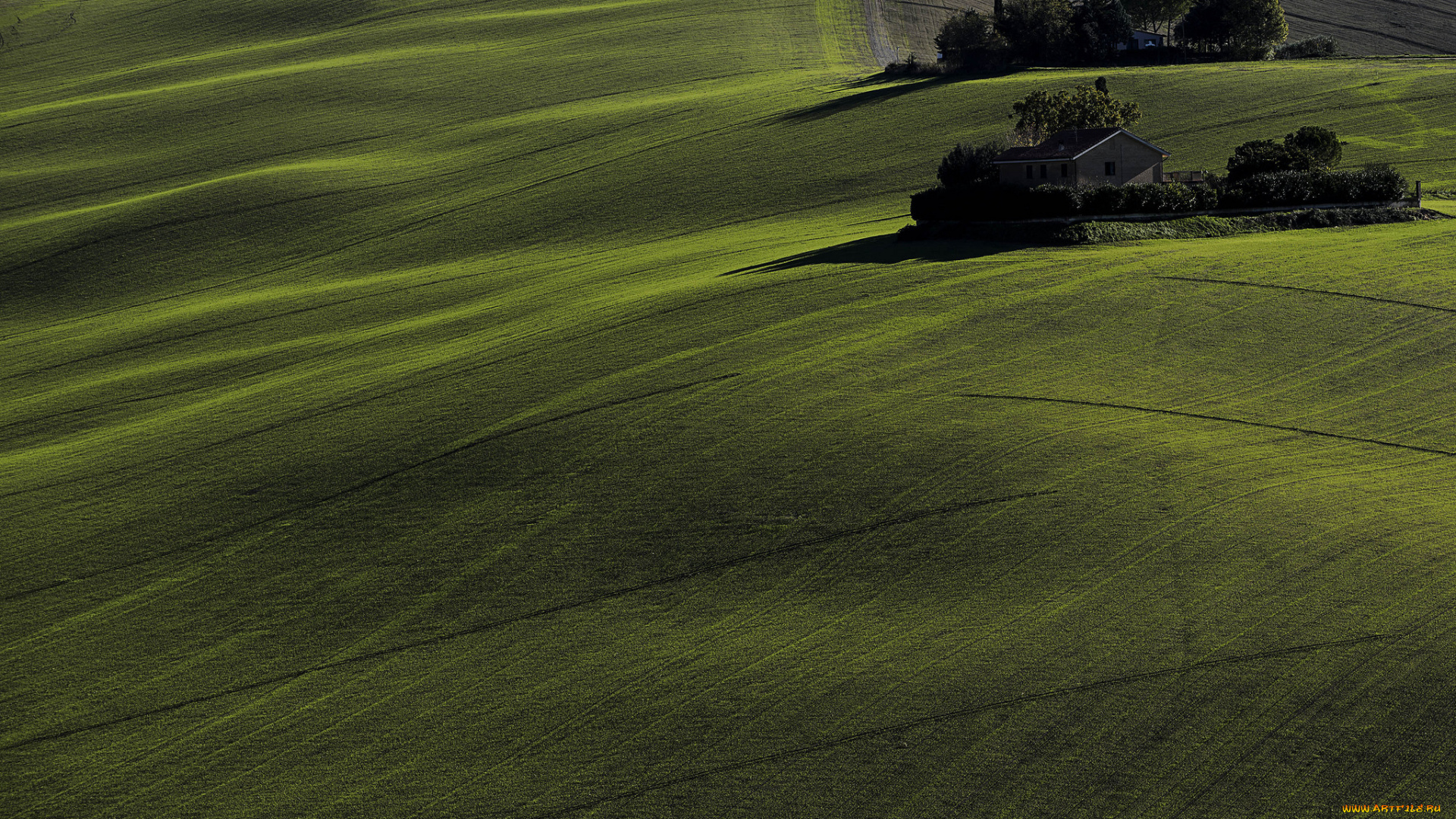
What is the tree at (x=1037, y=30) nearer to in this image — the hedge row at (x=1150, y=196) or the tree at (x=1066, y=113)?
the tree at (x=1066, y=113)

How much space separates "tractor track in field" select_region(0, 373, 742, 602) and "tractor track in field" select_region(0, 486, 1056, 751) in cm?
585

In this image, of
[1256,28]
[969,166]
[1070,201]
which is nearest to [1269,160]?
[1070,201]

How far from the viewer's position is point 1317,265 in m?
39.3

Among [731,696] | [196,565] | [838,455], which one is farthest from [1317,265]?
[196,565]

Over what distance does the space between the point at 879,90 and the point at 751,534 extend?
59646 millimetres

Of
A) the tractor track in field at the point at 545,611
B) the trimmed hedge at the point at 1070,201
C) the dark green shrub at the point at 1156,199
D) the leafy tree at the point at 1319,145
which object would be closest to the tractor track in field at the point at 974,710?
the tractor track in field at the point at 545,611

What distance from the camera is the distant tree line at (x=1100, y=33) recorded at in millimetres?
82375

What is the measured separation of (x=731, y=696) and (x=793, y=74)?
241ft

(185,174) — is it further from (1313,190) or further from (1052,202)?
(1313,190)

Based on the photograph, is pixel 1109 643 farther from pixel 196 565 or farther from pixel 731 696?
pixel 196 565

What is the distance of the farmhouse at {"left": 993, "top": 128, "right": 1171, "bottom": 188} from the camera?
160 ft

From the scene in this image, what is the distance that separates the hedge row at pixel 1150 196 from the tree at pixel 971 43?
129 ft

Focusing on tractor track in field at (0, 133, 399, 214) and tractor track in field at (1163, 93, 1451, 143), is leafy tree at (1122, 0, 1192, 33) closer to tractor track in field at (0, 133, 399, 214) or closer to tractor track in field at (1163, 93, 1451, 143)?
tractor track in field at (1163, 93, 1451, 143)

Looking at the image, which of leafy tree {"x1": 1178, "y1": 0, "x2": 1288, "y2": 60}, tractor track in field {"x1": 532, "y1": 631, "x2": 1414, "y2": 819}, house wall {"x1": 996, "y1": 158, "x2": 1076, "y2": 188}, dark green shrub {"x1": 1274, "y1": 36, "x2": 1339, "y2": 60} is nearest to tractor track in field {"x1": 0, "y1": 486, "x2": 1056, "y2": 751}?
tractor track in field {"x1": 532, "y1": 631, "x2": 1414, "y2": 819}
